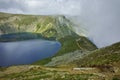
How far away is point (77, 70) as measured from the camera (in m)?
69.4

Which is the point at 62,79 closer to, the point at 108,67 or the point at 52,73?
the point at 52,73

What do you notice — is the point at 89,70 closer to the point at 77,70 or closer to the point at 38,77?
the point at 77,70

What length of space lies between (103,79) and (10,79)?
2600cm

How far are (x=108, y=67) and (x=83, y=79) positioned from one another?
2016cm

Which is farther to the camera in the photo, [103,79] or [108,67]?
[108,67]

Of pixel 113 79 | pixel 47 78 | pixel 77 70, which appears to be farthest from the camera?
pixel 77 70

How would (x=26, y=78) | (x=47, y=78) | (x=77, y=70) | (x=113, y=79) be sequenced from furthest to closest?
(x=77, y=70)
(x=26, y=78)
(x=47, y=78)
(x=113, y=79)

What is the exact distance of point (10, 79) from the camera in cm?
6969

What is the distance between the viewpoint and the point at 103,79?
5412 cm

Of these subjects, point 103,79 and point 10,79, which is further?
point 10,79

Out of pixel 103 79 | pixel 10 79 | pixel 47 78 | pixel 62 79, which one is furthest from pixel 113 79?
pixel 10 79

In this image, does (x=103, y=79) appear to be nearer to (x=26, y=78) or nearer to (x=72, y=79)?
(x=72, y=79)

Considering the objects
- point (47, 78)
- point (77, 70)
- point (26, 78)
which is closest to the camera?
point (47, 78)

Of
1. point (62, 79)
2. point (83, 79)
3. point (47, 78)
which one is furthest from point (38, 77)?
point (83, 79)
